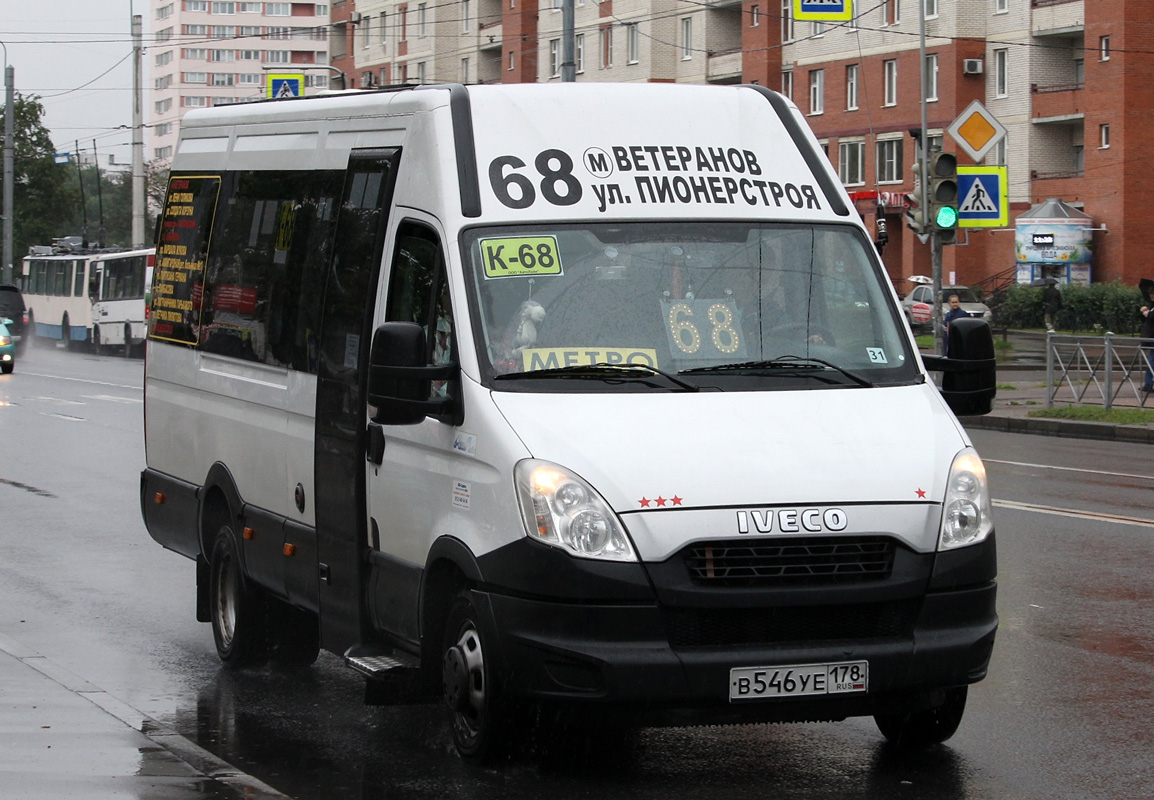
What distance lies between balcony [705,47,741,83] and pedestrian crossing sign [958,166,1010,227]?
49.5 metres

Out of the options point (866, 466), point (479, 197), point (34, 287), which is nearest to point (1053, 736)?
point (866, 466)

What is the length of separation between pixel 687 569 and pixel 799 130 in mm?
2205

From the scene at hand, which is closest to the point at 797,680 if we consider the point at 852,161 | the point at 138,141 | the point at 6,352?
the point at 6,352

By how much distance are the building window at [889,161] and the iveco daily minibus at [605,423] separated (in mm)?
62291

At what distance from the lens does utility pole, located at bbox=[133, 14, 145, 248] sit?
57.3m

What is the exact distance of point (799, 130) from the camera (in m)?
7.02

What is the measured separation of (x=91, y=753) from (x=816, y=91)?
224ft

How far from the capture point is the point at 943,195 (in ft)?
77.2

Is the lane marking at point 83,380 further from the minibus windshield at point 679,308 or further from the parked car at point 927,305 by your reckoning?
the minibus windshield at point 679,308

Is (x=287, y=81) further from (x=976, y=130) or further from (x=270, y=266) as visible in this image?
(x=270, y=266)

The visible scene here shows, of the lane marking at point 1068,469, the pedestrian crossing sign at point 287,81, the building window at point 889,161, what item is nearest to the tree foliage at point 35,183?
the building window at point 889,161

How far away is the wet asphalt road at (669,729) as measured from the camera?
19.9 feet

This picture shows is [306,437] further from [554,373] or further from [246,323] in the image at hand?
[554,373]

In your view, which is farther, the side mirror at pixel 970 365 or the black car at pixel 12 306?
the black car at pixel 12 306
